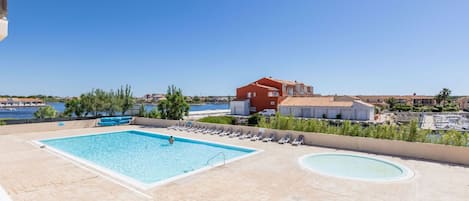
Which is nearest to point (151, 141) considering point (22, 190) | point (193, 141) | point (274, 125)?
point (193, 141)

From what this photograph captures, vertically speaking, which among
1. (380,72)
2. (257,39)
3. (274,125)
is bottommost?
(274,125)

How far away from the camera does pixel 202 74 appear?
38.0 m

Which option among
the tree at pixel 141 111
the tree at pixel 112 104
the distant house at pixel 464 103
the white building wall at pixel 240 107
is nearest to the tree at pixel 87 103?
the tree at pixel 112 104

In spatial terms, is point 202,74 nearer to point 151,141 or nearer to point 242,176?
point 151,141

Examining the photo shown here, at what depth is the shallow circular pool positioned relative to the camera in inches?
322

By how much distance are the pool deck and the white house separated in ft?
66.9

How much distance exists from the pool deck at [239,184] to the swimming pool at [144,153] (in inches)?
28.6

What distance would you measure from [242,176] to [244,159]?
2103 millimetres

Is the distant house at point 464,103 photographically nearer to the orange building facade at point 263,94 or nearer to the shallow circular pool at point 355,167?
the orange building facade at point 263,94

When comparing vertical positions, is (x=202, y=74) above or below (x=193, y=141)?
above

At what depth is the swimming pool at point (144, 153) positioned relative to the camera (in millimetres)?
9453

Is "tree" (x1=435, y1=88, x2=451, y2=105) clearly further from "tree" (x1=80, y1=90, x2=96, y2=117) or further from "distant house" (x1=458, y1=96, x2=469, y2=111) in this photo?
"tree" (x1=80, y1=90, x2=96, y2=117)

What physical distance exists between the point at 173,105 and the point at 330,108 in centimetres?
1974

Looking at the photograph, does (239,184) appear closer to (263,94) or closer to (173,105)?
(173,105)
